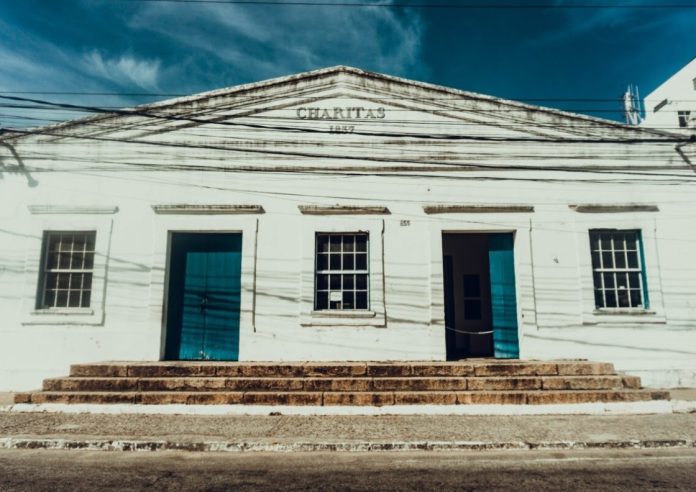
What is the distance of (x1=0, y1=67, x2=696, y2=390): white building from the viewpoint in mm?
9477

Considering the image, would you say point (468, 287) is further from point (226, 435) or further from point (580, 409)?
point (226, 435)

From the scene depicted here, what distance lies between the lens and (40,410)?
25.2 ft

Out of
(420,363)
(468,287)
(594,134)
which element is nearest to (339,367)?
(420,363)

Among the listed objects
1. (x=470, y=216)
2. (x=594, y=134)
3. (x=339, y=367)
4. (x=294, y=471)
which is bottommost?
(x=294, y=471)

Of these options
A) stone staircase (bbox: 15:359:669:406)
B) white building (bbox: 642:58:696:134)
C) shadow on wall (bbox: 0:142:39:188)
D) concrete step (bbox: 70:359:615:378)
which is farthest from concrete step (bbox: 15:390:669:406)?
white building (bbox: 642:58:696:134)

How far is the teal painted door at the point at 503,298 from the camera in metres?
9.76

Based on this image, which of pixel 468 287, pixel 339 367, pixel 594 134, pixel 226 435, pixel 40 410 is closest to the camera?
pixel 226 435

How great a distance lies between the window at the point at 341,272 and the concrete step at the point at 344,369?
1.43m

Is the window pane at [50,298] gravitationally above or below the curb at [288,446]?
above

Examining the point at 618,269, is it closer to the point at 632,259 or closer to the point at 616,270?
the point at 616,270

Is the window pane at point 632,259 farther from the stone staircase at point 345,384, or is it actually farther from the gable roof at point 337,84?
the gable roof at point 337,84

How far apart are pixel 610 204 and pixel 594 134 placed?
161 cm

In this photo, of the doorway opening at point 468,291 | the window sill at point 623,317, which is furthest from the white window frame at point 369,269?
the window sill at point 623,317

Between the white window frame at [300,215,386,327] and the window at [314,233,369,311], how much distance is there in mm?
150
